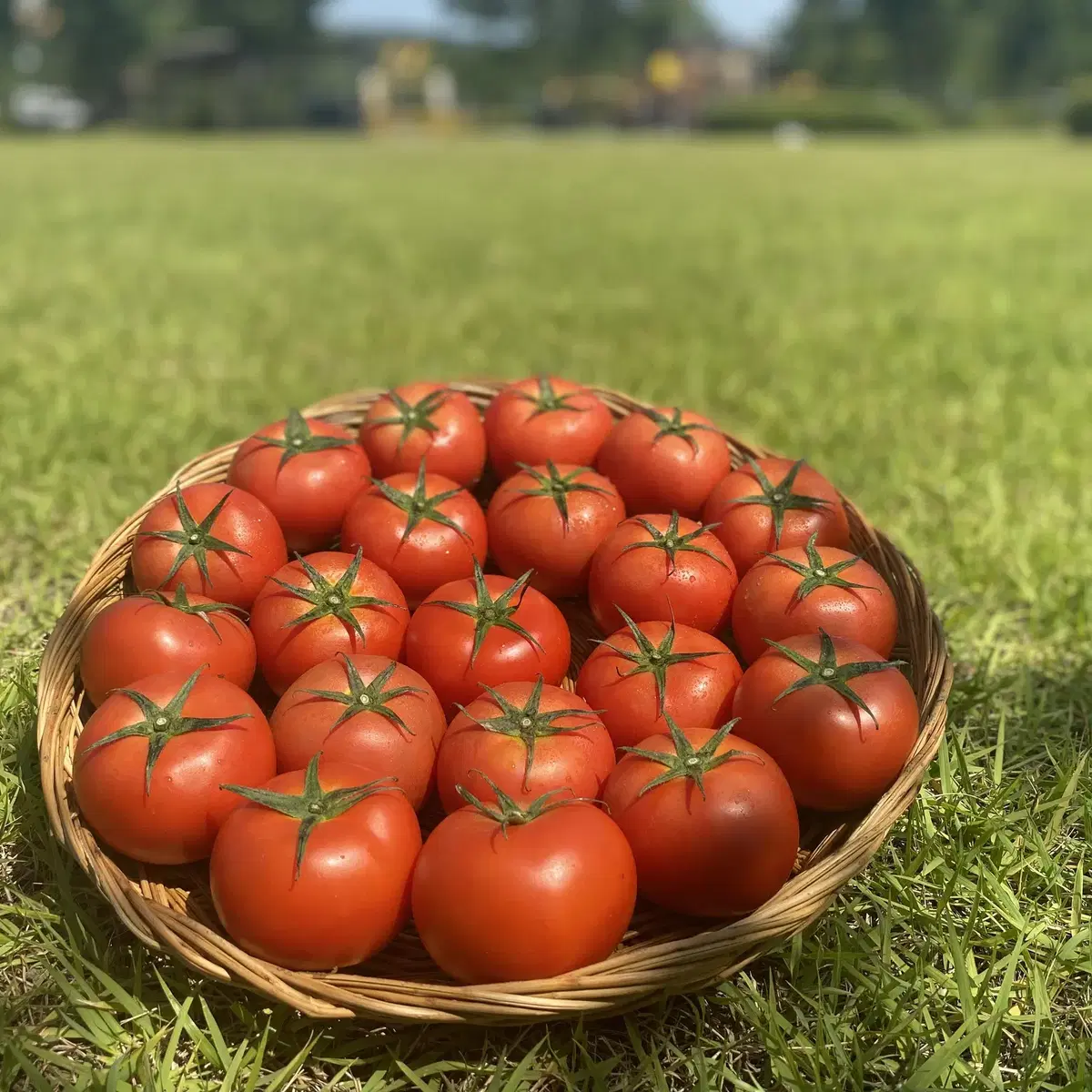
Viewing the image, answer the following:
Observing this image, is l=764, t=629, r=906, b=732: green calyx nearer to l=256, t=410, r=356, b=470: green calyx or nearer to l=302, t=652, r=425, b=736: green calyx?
l=302, t=652, r=425, b=736: green calyx

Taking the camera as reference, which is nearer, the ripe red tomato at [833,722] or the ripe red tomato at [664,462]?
the ripe red tomato at [833,722]

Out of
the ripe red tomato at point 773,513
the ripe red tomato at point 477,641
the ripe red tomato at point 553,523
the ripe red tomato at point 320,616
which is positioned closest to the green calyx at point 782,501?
the ripe red tomato at point 773,513

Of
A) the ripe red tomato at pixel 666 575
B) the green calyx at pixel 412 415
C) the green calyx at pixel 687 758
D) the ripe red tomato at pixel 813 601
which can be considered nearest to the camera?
the green calyx at pixel 687 758

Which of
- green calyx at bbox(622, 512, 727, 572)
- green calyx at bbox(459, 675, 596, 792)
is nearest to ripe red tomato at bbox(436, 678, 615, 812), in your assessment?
green calyx at bbox(459, 675, 596, 792)

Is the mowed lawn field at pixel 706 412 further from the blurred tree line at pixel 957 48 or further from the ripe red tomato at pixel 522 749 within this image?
the blurred tree line at pixel 957 48

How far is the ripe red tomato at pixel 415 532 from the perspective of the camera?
6.41 ft

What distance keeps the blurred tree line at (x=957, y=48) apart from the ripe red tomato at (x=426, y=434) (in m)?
67.3

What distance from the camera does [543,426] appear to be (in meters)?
2.24

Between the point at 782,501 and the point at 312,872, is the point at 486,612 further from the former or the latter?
the point at 782,501

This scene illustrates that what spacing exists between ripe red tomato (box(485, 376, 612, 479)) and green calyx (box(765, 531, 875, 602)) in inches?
23.8

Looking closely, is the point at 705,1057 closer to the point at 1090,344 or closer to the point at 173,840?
the point at 173,840

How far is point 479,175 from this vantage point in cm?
1519

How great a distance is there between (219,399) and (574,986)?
3.43 m

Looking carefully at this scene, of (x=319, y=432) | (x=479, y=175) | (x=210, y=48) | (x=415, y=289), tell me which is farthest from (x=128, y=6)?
(x=319, y=432)
